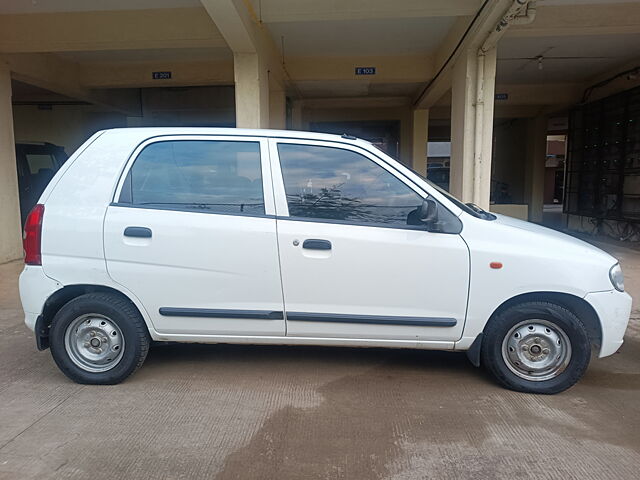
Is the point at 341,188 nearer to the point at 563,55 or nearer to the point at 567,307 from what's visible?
the point at 567,307

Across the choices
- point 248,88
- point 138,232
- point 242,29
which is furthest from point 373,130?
point 138,232

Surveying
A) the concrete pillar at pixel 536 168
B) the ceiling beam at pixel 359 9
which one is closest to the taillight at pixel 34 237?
the ceiling beam at pixel 359 9

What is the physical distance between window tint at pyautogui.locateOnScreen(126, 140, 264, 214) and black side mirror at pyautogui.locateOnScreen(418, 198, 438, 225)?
3.83ft

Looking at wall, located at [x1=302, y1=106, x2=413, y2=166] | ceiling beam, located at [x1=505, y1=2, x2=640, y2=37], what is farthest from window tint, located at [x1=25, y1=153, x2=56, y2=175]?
ceiling beam, located at [x1=505, y1=2, x2=640, y2=37]

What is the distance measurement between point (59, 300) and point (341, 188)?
2321mm

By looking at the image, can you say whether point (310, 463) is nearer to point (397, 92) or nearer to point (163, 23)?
point (163, 23)

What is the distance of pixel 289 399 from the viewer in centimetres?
345

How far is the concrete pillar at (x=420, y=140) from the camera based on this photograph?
14.9 metres

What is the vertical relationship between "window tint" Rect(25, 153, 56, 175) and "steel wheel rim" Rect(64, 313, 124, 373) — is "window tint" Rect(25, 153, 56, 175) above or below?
above

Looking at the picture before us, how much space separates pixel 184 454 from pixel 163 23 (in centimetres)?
722

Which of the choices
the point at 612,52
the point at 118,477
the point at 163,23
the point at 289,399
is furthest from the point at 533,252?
the point at 612,52

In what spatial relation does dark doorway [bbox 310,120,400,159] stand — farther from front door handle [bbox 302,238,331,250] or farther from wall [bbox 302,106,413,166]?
front door handle [bbox 302,238,331,250]

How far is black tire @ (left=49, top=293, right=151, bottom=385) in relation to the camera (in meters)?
3.60

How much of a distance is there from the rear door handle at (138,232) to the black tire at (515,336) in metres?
2.58
